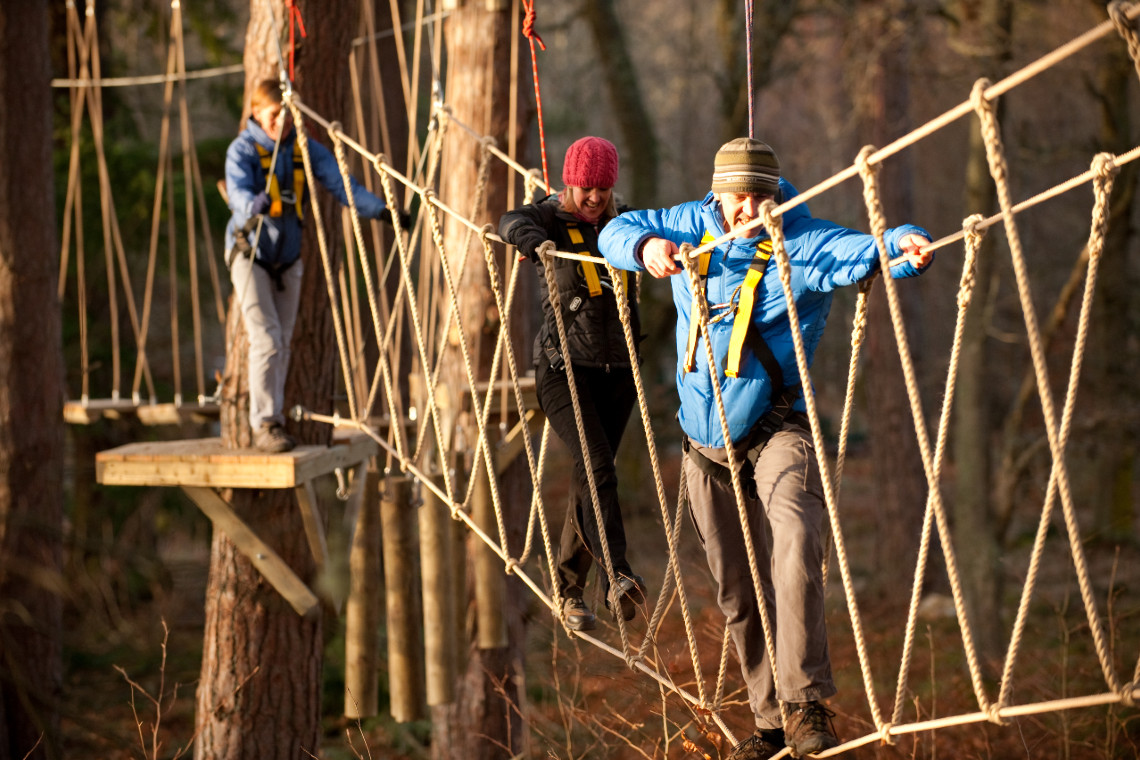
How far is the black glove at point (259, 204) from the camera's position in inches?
138

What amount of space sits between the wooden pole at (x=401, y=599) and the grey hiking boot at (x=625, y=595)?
5.87ft

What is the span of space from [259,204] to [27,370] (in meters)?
2.41

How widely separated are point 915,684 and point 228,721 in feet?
13.2

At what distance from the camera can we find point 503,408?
4262mm

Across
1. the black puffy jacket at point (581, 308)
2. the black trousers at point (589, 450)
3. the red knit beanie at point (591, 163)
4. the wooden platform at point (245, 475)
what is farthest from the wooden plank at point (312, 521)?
the red knit beanie at point (591, 163)

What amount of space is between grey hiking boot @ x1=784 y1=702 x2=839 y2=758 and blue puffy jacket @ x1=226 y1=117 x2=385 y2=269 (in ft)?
6.62

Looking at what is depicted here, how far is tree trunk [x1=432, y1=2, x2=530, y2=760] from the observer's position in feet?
16.0

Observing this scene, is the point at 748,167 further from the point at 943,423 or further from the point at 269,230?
the point at 269,230

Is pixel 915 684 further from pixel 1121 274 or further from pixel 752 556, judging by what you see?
pixel 752 556

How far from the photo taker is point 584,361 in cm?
271

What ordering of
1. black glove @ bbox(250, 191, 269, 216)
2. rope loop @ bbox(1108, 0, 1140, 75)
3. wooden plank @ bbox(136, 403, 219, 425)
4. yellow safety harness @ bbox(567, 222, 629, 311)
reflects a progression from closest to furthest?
rope loop @ bbox(1108, 0, 1140, 75)
yellow safety harness @ bbox(567, 222, 629, 311)
black glove @ bbox(250, 191, 269, 216)
wooden plank @ bbox(136, 403, 219, 425)

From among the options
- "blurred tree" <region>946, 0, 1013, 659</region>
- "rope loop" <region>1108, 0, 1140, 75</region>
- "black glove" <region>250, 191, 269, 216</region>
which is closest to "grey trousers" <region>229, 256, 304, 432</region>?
"black glove" <region>250, 191, 269, 216</region>

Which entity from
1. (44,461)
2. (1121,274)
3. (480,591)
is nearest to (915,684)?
(480,591)

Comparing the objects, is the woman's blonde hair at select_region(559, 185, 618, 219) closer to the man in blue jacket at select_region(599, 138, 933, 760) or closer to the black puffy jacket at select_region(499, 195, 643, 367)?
the black puffy jacket at select_region(499, 195, 643, 367)
